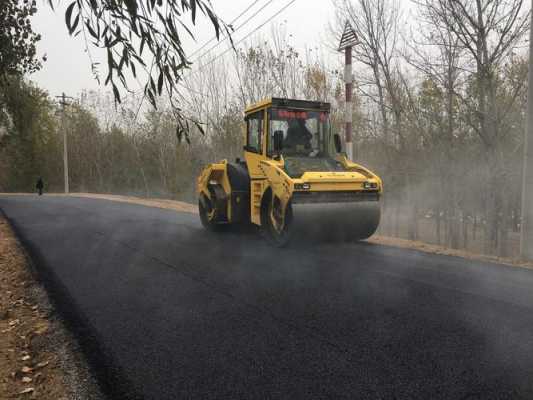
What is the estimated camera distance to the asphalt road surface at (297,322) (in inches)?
125

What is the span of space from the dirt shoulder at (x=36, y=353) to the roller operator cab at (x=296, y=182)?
413cm

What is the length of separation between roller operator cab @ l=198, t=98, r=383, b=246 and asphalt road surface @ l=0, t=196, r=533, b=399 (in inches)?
23.0

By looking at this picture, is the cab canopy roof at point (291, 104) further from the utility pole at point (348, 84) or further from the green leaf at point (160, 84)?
the green leaf at point (160, 84)

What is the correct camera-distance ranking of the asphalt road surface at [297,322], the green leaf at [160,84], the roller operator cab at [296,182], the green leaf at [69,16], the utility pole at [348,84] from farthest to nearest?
the utility pole at [348,84] < the roller operator cab at [296,182] < the asphalt road surface at [297,322] < the green leaf at [160,84] < the green leaf at [69,16]

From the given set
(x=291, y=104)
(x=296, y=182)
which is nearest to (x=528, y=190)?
(x=296, y=182)

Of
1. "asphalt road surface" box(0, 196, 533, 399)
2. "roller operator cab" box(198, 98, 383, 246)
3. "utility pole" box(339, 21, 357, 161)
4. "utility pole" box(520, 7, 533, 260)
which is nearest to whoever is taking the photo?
"asphalt road surface" box(0, 196, 533, 399)

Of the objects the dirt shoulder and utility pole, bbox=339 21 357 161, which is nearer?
the dirt shoulder

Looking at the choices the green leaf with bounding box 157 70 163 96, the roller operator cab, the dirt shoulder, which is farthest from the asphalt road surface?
the green leaf with bounding box 157 70 163 96

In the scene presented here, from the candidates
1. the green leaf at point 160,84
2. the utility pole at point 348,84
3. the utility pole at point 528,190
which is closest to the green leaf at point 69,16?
the green leaf at point 160,84

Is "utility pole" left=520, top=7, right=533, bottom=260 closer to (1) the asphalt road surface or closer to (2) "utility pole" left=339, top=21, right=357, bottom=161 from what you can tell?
(1) the asphalt road surface

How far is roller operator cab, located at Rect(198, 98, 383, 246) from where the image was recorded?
26.2 ft

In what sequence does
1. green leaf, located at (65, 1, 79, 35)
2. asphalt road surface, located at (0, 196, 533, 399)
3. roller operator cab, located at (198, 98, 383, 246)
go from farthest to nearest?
roller operator cab, located at (198, 98, 383, 246) < asphalt road surface, located at (0, 196, 533, 399) < green leaf, located at (65, 1, 79, 35)

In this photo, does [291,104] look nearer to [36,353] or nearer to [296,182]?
[296,182]

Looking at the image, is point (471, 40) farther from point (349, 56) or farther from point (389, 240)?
point (389, 240)
